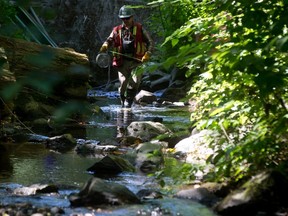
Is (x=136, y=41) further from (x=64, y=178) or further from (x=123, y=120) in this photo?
(x=64, y=178)

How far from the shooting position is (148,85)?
16734 mm

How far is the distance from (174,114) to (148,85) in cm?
692

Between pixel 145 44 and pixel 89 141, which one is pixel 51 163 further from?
pixel 145 44

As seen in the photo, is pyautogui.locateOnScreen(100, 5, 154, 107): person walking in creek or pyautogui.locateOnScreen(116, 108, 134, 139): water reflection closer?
pyautogui.locateOnScreen(116, 108, 134, 139): water reflection

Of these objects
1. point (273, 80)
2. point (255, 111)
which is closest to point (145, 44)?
point (255, 111)

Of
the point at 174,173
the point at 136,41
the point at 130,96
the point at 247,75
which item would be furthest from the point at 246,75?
the point at 130,96

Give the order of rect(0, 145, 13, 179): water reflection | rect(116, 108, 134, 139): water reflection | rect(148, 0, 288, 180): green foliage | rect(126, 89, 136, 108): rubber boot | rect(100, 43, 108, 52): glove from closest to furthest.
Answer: rect(148, 0, 288, 180): green foliage
rect(0, 145, 13, 179): water reflection
rect(116, 108, 134, 139): water reflection
rect(100, 43, 108, 52): glove
rect(126, 89, 136, 108): rubber boot

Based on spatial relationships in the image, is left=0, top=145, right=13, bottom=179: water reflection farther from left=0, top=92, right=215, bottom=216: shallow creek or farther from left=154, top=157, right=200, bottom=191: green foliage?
left=154, top=157, right=200, bottom=191: green foliage

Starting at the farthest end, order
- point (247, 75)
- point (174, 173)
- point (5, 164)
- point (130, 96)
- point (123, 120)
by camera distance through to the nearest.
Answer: point (130, 96) < point (123, 120) < point (5, 164) < point (174, 173) < point (247, 75)

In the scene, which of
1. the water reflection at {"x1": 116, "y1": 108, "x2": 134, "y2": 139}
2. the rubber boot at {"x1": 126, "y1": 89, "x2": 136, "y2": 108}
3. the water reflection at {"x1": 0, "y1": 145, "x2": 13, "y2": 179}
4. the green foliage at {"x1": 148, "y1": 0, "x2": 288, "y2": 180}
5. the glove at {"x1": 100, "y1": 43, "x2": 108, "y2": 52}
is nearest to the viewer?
the green foliage at {"x1": 148, "y1": 0, "x2": 288, "y2": 180}

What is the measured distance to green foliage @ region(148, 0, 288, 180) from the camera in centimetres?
244

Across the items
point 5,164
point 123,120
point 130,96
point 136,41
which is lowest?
point 123,120

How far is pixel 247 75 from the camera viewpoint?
2961mm

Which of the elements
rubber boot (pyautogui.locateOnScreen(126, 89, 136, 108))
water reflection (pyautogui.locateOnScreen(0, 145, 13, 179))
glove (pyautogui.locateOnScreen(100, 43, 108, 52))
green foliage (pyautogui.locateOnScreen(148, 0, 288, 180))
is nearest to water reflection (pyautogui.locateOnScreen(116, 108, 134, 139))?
rubber boot (pyautogui.locateOnScreen(126, 89, 136, 108))
